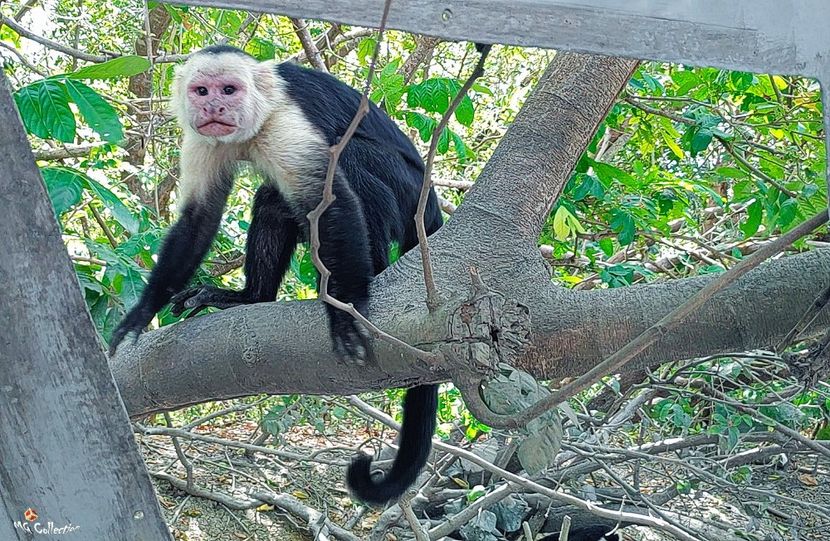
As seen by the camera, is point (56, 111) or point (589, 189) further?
point (589, 189)

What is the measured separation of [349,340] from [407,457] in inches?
24.7

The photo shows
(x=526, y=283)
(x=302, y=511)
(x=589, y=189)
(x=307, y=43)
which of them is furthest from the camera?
(x=307, y=43)

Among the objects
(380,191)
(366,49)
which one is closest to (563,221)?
(380,191)

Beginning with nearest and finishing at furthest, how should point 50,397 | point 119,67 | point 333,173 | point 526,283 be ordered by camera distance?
point 333,173, point 50,397, point 119,67, point 526,283

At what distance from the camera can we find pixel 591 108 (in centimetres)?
216

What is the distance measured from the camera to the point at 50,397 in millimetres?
1199

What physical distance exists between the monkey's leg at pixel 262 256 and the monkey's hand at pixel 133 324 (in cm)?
11

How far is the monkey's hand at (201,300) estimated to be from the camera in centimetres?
233

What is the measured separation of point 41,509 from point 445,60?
3457 mm

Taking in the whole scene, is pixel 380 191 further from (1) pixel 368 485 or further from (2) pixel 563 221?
(1) pixel 368 485

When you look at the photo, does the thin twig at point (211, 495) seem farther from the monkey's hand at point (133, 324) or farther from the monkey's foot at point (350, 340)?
the monkey's foot at point (350, 340)

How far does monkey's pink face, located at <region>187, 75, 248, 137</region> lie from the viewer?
228 cm

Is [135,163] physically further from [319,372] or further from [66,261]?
[66,261]

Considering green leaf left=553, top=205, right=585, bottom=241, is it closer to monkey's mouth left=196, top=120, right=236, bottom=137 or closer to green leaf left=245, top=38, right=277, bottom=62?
monkey's mouth left=196, top=120, right=236, bottom=137
